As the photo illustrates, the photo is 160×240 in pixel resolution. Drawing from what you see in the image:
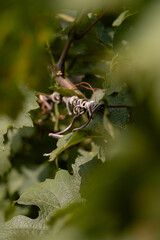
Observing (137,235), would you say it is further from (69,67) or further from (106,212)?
(69,67)

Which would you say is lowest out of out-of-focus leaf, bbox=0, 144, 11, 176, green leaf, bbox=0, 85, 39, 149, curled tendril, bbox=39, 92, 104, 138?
out-of-focus leaf, bbox=0, 144, 11, 176

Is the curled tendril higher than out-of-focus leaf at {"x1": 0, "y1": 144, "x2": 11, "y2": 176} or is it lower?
higher

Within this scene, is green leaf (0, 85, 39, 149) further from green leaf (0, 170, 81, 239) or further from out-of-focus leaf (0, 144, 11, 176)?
out-of-focus leaf (0, 144, 11, 176)

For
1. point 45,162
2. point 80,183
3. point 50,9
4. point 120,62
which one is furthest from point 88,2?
point 45,162

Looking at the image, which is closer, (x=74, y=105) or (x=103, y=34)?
(x=74, y=105)

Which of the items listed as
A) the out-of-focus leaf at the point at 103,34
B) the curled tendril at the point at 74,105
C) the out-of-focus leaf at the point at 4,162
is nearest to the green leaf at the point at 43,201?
the curled tendril at the point at 74,105

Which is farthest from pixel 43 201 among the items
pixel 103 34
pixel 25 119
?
pixel 103 34

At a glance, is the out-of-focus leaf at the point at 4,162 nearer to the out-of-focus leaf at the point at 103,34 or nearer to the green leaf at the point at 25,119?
the green leaf at the point at 25,119

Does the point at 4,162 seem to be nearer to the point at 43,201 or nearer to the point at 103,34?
the point at 43,201

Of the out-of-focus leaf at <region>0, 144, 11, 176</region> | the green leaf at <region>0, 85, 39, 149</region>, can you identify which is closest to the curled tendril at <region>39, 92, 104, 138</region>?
the green leaf at <region>0, 85, 39, 149</region>

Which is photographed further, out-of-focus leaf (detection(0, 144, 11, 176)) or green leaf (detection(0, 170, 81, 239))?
out-of-focus leaf (detection(0, 144, 11, 176))
